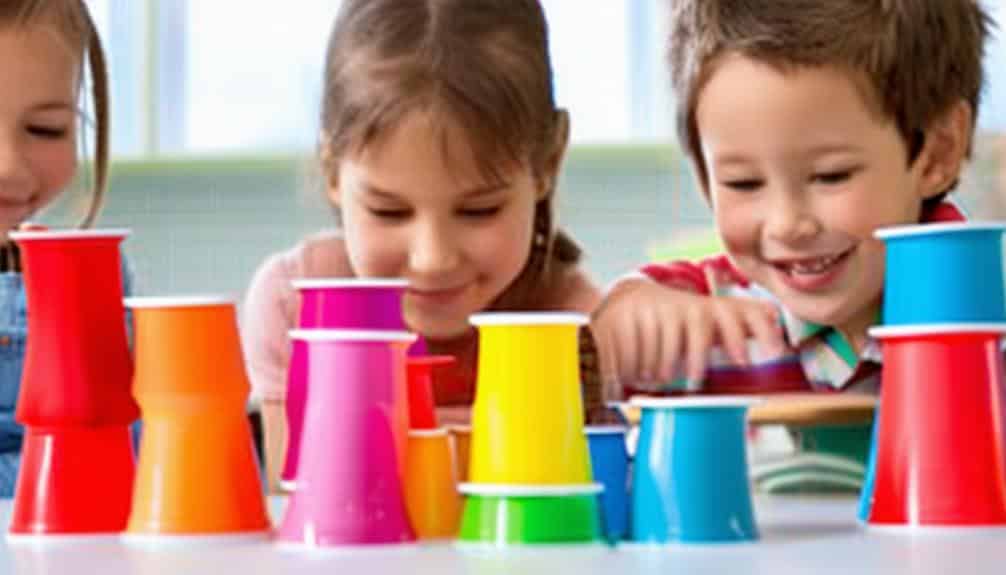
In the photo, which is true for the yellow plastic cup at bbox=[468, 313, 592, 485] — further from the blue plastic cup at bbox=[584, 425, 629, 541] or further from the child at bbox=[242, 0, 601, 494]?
the child at bbox=[242, 0, 601, 494]

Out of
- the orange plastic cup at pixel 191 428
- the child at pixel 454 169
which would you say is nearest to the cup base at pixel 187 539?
the orange plastic cup at pixel 191 428

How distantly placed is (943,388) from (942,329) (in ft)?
0.09

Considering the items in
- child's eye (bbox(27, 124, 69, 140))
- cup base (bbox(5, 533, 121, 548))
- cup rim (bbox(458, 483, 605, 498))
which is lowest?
cup base (bbox(5, 533, 121, 548))

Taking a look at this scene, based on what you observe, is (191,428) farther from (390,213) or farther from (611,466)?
(390,213)

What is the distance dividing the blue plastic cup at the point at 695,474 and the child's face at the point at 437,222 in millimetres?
482

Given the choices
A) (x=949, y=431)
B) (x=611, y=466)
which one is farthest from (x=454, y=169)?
(x=949, y=431)

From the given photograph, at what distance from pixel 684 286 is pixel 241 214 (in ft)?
1.16

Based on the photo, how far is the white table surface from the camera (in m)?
0.58

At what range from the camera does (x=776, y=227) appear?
110 cm

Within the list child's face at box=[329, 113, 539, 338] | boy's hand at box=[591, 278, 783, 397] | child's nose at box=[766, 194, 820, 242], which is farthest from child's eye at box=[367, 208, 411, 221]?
child's nose at box=[766, 194, 820, 242]

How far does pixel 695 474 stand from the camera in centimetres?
65

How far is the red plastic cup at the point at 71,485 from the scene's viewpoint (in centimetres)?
73

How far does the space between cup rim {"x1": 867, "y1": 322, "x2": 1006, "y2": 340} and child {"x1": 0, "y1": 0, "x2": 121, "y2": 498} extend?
77 cm

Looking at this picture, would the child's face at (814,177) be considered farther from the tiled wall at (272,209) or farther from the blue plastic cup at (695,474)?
the blue plastic cup at (695,474)
